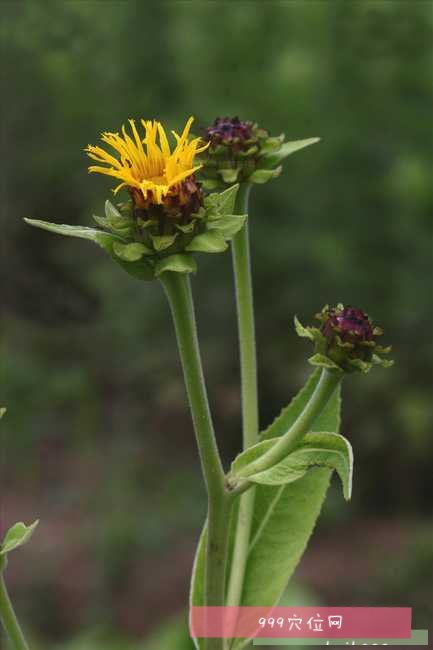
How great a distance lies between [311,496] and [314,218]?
249 cm

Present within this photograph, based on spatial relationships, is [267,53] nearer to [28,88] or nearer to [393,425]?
[28,88]

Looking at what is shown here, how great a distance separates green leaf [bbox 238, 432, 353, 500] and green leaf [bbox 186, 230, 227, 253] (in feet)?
0.65

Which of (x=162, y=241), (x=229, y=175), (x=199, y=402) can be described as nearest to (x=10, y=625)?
(x=199, y=402)

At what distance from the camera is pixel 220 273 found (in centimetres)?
349

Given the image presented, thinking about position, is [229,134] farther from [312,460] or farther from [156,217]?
[312,460]

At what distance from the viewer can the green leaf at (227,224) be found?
771 mm

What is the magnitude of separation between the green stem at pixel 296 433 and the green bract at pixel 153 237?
0.15 metres

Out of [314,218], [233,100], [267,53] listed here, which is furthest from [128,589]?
[267,53]

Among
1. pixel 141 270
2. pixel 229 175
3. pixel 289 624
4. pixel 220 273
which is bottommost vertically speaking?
pixel 289 624

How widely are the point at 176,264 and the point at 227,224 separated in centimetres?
6

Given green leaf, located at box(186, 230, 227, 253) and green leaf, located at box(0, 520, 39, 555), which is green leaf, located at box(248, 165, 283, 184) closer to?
green leaf, located at box(186, 230, 227, 253)

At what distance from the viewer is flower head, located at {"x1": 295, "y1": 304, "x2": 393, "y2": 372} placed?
79cm

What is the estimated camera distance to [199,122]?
10.7ft

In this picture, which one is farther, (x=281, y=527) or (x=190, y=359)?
(x=281, y=527)
